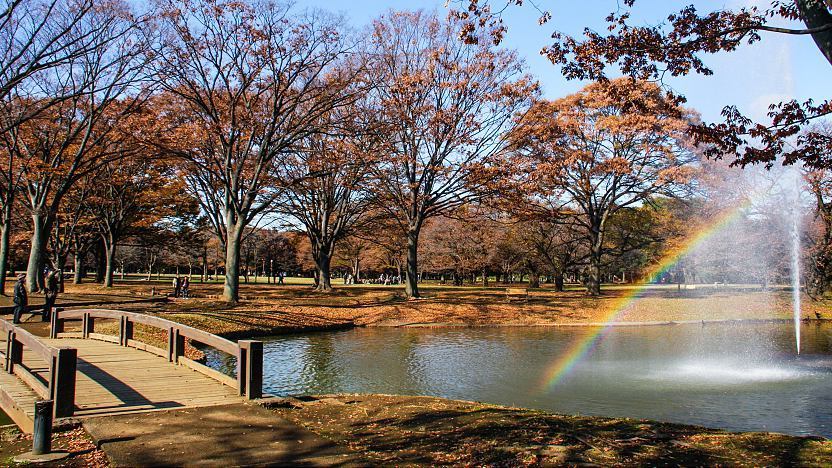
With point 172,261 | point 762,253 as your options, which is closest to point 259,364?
point 762,253

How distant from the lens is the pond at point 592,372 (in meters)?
10.9

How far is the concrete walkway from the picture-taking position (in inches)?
237

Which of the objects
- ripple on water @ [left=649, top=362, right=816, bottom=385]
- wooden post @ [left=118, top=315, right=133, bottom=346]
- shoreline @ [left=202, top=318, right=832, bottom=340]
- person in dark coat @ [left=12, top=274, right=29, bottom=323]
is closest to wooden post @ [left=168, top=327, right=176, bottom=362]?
wooden post @ [left=118, top=315, right=133, bottom=346]

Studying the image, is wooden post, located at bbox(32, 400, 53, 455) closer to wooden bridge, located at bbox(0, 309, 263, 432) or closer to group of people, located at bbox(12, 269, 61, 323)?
wooden bridge, located at bbox(0, 309, 263, 432)

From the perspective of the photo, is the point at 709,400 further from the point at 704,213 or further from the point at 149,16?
the point at 704,213

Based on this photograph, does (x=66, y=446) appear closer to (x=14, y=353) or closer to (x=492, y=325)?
(x=14, y=353)

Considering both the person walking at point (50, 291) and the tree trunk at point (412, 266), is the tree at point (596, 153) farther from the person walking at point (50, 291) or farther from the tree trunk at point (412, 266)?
the person walking at point (50, 291)

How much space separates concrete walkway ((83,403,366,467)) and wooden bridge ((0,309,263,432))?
0.59 m

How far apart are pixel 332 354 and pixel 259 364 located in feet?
28.0

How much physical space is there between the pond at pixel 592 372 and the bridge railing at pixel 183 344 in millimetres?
1886

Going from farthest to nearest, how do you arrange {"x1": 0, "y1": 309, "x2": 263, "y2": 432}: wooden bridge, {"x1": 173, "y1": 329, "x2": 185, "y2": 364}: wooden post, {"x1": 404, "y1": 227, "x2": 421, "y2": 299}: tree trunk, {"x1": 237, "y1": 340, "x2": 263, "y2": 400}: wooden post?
{"x1": 404, "y1": 227, "x2": 421, "y2": 299}: tree trunk < {"x1": 173, "y1": 329, "x2": 185, "y2": 364}: wooden post < {"x1": 237, "y1": 340, "x2": 263, "y2": 400}: wooden post < {"x1": 0, "y1": 309, "x2": 263, "y2": 432}: wooden bridge

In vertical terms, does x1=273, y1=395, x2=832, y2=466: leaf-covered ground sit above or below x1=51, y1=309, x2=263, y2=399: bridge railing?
below

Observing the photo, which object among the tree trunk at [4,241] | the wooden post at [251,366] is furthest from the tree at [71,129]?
the wooden post at [251,366]

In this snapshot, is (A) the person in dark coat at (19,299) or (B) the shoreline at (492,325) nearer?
(A) the person in dark coat at (19,299)
